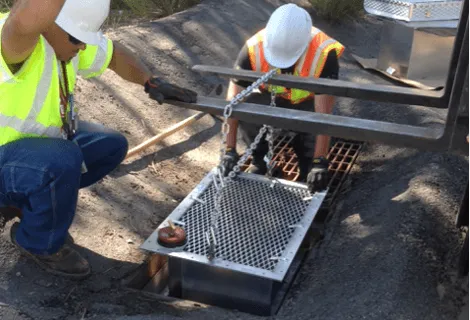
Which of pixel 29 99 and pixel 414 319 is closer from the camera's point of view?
pixel 414 319

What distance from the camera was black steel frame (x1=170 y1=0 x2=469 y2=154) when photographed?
7.91 feet

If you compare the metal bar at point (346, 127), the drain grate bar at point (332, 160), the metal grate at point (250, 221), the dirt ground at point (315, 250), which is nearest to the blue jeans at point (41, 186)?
the dirt ground at point (315, 250)

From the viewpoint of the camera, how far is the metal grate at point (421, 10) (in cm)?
522

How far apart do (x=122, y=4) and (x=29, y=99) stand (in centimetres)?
605

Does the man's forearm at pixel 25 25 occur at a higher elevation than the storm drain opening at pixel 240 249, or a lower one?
higher

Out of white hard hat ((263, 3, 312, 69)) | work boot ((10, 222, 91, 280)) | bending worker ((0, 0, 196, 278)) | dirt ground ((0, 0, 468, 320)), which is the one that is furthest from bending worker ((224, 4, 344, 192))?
work boot ((10, 222, 91, 280))

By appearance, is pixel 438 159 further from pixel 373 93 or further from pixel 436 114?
pixel 373 93

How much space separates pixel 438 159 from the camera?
13.7 feet

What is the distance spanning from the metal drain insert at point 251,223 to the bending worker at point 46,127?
1.58 feet

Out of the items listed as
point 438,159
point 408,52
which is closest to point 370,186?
point 438,159

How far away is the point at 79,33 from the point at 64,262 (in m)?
1.21

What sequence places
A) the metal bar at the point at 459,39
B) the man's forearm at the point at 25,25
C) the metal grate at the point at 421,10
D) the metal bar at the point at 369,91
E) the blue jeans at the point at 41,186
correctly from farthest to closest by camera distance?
1. the metal grate at the point at 421,10
2. the blue jeans at the point at 41,186
3. the metal bar at the point at 369,91
4. the man's forearm at the point at 25,25
5. the metal bar at the point at 459,39

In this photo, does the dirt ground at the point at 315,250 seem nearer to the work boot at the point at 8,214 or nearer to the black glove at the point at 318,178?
the work boot at the point at 8,214

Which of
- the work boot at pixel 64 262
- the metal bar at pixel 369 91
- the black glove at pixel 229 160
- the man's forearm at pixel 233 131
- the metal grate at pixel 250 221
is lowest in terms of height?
the work boot at pixel 64 262
